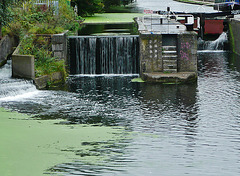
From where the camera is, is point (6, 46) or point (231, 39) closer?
point (6, 46)

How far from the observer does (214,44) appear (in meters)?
45.1

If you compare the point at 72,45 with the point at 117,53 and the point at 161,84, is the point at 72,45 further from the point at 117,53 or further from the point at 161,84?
the point at 161,84

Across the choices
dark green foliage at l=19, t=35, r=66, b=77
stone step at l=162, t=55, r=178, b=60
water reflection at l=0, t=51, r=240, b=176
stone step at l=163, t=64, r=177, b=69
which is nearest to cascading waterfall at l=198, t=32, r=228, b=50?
water reflection at l=0, t=51, r=240, b=176

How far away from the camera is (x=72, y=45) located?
31.5 meters

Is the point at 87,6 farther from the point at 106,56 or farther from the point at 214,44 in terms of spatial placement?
the point at 106,56

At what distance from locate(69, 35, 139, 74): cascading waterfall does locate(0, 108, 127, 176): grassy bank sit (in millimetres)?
12595

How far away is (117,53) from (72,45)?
2.79m

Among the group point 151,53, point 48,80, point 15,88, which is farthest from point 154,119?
point 151,53

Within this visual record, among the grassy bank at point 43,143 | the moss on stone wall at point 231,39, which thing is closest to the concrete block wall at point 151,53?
the grassy bank at point 43,143

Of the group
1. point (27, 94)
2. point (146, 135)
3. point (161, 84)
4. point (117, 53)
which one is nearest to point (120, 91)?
point (161, 84)

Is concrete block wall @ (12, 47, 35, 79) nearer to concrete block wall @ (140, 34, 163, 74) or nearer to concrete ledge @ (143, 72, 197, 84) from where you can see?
concrete ledge @ (143, 72, 197, 84)

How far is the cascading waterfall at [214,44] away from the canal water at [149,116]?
12.6 meters

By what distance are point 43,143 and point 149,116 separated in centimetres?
559

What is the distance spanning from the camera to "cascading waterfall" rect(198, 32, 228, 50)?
147ft
